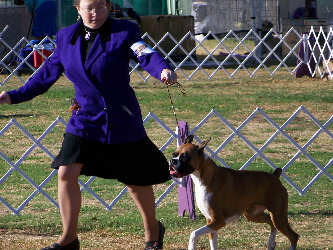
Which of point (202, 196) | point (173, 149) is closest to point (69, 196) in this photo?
point (202, 196)

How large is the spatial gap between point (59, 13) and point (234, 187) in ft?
53.3

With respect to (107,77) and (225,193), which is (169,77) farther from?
(225,193)

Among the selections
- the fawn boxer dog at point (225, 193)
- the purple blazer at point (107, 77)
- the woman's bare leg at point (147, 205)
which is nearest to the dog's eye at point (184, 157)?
the fawn boxer dog at point (225, 193)

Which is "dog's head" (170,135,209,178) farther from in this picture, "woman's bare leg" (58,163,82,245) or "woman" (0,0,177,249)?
"woman's bare leg" (58,163,82,245)

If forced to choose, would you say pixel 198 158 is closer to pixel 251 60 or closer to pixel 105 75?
pixel 105 75

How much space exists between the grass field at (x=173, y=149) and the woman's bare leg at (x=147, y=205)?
1.68 feet

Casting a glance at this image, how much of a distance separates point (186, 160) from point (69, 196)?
83cm

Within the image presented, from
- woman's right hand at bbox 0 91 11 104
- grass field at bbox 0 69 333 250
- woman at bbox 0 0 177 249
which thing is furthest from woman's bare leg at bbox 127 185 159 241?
woman's right hand at bbox 0 91 11 104

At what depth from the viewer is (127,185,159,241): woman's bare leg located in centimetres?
481

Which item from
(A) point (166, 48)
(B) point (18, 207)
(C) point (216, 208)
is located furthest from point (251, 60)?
(C) point (216, 208)

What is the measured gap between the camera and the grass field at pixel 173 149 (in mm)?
5773

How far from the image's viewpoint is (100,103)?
15.0ft

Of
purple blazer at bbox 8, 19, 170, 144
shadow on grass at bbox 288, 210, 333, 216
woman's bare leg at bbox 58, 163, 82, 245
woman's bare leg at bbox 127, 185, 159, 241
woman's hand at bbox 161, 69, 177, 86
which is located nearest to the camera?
woman's hand at bbox 161, 69, 177, 86

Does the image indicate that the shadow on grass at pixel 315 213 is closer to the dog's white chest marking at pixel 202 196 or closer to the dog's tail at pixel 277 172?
the dog's tail at pixel 277 172
